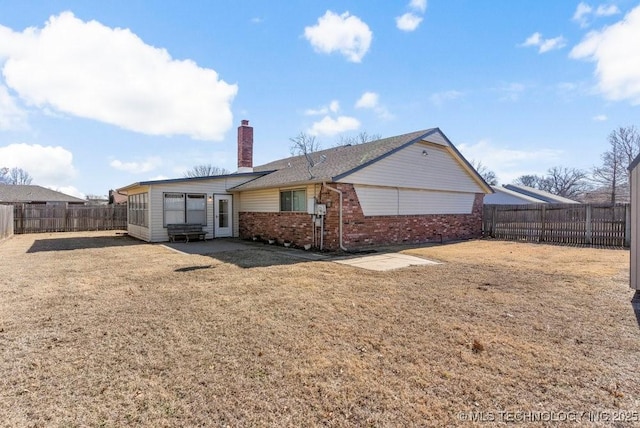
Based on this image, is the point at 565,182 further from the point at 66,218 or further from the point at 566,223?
the point at 66,218

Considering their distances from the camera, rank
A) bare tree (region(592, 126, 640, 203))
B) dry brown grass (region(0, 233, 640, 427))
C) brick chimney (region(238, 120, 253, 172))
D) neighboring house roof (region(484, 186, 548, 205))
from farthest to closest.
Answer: bare tree (region(592, 126, 640, 203))
neighboring house roof (region(484, 186, 548, 205))
brick chimney (region(238, 120, 253, 172))
dry brown grass (region(0, 233, 640, 427))

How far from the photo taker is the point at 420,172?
14047mm

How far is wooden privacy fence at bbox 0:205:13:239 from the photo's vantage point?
14.9 meters

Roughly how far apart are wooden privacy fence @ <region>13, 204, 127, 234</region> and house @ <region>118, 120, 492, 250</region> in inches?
184

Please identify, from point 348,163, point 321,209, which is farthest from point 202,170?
point 321,209

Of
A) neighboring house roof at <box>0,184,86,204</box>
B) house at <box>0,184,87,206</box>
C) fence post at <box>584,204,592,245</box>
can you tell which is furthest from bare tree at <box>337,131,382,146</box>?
neighboring house roof at <box>0,184,86,204</box>

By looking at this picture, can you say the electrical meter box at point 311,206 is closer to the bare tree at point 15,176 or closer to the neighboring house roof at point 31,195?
the neighboring house roof at point 31,195

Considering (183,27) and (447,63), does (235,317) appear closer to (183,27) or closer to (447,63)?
(183,27)

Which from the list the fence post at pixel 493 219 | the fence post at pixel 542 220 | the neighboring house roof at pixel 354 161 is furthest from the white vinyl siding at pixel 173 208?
the fence post at pixel 542 220

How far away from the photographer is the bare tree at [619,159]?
36.8 metres

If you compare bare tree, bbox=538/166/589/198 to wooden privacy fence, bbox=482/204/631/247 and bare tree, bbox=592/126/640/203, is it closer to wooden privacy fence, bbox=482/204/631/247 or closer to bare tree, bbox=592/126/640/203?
bare tree, bbox=592/126/640/203

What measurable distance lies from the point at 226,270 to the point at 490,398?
6.29 metres

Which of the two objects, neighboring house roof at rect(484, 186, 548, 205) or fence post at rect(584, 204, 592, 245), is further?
neighboring house roof at rect(484, 186, 548, 205)

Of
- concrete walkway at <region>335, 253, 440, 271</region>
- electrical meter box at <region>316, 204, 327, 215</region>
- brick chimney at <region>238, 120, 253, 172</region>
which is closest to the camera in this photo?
concrete walkway at <region>335, 253, 440, 271</region>
